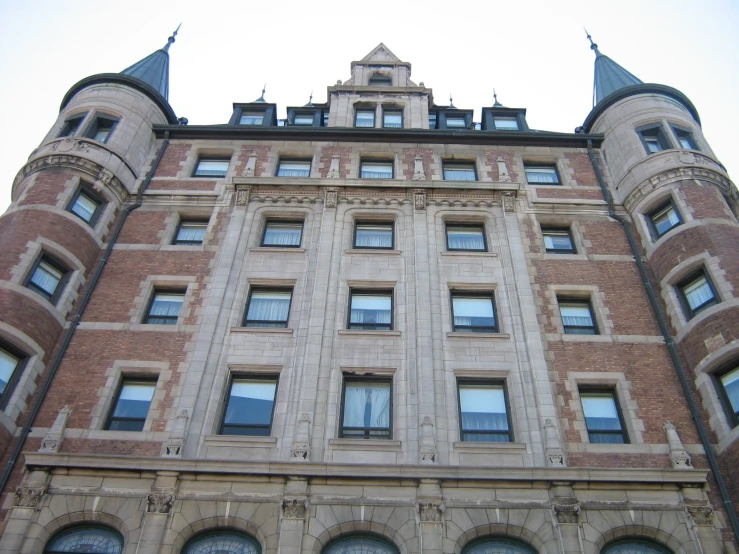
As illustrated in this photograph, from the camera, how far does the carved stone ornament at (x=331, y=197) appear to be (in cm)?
3003

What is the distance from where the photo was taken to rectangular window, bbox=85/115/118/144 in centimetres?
3155

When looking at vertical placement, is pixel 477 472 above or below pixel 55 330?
below

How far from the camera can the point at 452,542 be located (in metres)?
18.9

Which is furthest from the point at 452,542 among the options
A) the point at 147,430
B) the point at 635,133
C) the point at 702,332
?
the point at 635,133

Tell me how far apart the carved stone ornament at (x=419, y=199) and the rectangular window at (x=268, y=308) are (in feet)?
22.5

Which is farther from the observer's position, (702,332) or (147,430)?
(702,332)

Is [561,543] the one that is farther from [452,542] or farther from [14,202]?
[14,202]

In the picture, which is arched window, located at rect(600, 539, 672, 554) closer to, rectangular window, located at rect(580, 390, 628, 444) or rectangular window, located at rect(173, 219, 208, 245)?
rectangular window, located at rect(580, 390, 628, 444)

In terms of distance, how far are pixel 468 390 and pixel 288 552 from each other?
26.0 feet

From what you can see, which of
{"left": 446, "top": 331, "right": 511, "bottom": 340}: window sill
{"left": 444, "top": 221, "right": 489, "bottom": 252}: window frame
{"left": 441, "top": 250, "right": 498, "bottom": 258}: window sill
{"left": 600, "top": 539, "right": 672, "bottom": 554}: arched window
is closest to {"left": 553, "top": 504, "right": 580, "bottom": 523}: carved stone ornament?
{"left": 600, "top": 539, "right": 672, "bottom": 554}: arched window

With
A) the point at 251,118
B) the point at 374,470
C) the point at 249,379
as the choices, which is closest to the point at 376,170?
the point at 251,118

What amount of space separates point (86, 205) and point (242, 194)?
624 cm

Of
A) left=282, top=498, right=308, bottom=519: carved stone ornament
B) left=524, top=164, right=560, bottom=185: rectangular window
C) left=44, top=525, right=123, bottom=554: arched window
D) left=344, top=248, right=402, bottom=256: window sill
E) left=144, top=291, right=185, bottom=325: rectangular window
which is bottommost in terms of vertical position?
left=44, top=525, right=123, bottom=554: arched window

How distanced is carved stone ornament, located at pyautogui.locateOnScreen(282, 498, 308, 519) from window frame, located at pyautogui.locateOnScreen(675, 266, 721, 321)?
14.7 m
